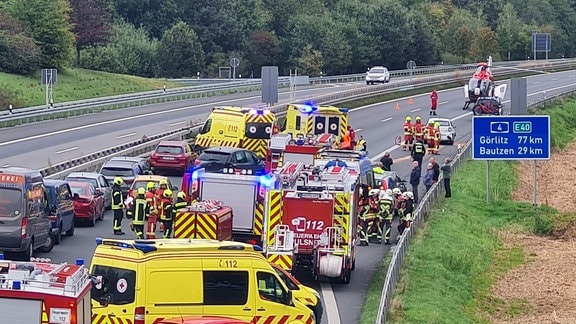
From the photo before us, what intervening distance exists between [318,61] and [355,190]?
7995 cm

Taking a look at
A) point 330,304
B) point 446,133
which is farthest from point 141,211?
point 446,133

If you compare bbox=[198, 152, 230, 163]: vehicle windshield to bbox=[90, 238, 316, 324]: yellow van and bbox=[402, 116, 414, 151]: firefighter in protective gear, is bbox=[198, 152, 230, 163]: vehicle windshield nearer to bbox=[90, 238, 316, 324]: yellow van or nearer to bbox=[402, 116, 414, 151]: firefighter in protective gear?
bbox=[402, 116, 414, 151]: firefighter in protective gear

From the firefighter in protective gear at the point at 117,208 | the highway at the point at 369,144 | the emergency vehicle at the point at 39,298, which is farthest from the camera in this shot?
the firefighter in protective gear at the point at 117,208

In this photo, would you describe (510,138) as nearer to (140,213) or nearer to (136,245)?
(140,213)

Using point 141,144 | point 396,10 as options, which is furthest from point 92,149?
point 396,10

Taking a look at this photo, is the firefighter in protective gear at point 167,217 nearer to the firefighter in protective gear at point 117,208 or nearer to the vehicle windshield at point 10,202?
the firefighter in protective gear at point 117,208

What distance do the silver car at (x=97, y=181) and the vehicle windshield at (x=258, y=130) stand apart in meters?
9.16

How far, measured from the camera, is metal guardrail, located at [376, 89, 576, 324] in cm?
1961

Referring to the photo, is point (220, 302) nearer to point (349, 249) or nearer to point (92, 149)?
point (349, 249)

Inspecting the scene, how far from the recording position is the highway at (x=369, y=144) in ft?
77.4

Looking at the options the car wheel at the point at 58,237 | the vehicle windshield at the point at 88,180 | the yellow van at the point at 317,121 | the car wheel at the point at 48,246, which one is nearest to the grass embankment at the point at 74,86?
the yellow van at the point at 317,121

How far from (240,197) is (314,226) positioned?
2919 millimetres

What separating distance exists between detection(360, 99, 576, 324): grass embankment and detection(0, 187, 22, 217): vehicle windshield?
7.16 metres

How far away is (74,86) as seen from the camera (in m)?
78.6
